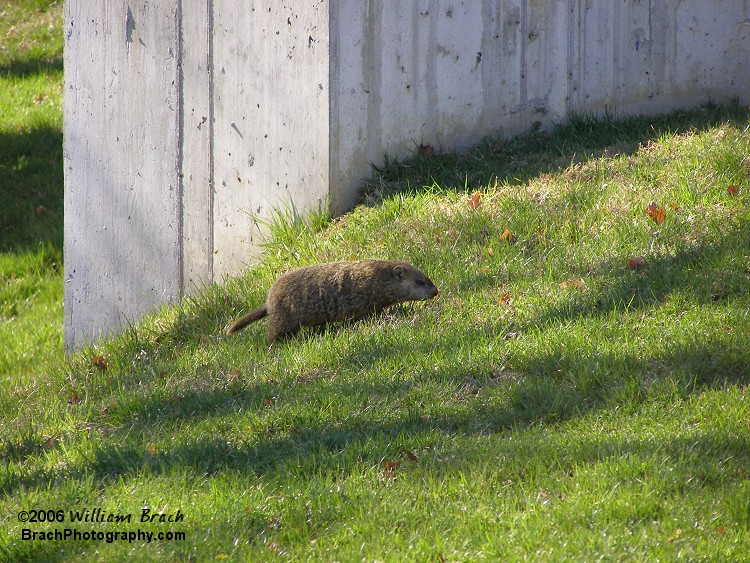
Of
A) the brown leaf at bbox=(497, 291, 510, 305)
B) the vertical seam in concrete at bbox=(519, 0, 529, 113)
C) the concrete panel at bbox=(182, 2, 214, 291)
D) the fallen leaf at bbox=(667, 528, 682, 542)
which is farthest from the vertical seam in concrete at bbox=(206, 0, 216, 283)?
the fallen leaf at bbox=(667, 528, 682, 542)

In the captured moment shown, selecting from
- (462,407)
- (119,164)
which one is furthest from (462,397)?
(119,164)

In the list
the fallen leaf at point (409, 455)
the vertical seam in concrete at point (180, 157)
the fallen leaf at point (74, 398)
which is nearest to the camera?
the fallen leaf at point (409, 455)

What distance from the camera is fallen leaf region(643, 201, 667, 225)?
7066 mm

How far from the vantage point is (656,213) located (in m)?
7.09

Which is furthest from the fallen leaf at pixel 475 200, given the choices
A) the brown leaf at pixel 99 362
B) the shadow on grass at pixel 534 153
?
the brown leaf at pixel 99 362

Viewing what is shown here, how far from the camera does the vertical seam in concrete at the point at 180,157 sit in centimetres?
975

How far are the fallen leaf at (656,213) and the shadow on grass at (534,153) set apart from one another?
4.62ft

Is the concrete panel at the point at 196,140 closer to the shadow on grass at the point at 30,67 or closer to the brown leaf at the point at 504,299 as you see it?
the brown leaf at the point at 504,299

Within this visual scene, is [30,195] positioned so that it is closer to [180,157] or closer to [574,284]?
[180,157]

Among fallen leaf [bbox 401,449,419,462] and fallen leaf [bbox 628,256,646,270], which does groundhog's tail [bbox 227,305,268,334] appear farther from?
fallen leaf [bbox 628,256,646,270]

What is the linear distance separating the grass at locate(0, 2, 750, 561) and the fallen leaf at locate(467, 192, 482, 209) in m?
0.03

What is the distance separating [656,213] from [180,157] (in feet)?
16.4

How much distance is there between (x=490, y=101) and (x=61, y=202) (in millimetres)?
7699

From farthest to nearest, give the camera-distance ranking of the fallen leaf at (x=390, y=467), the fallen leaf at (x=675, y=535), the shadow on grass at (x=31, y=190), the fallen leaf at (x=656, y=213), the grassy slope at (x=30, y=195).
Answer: the shadow on grass at (x=31, y=190) → the grassy slope at (x=30, y=195) → the fallen leaf at (x=656, y=213) → the fallen leaf at (x=390, y=467) → the fallen leaf at (x=675, y=535)
